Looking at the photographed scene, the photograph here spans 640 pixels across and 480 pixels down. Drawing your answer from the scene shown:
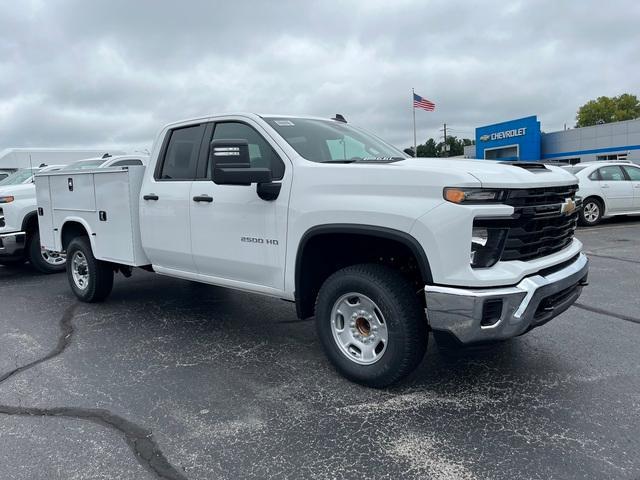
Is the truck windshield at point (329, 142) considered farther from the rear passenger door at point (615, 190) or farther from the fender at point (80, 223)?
the rear passenger door at point (615, 190)

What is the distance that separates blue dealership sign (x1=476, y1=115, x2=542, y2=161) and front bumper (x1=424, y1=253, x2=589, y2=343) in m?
32.3

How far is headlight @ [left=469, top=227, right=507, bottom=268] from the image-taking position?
3.29 metres

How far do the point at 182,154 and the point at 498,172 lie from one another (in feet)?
10.0

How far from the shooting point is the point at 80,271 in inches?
265

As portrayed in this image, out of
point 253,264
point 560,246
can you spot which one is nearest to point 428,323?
point 560,246

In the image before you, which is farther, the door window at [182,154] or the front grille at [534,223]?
the door window at [182,154]

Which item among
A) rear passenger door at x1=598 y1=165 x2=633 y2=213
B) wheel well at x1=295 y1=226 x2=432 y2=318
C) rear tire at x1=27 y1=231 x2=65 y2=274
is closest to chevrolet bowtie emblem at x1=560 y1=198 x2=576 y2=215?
wheel well at x1=295 y1=226 x2=432 y2=318

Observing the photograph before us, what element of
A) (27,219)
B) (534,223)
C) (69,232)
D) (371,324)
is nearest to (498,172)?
(534,223)

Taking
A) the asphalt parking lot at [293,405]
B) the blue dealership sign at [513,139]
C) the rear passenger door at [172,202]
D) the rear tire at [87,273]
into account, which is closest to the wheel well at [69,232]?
the rear tire at [87,273]

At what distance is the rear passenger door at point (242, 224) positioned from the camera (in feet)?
13.8

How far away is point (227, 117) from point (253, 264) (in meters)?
1.38

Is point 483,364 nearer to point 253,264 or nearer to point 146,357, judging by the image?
point 253,264

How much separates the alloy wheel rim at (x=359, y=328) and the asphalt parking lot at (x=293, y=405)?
26cm

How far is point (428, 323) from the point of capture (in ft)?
11.7
